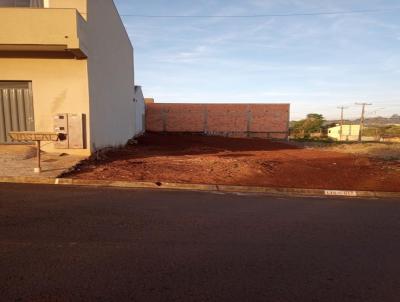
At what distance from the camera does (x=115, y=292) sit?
9.88ft

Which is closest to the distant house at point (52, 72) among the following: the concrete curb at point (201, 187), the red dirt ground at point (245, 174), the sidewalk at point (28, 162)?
the sidewalk at point (28, 162)

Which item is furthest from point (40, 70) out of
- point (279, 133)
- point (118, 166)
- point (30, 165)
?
point (279, 133)

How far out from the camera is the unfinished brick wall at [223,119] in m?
35.1

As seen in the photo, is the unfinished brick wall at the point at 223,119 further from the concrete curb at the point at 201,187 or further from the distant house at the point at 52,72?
the concrete curb at the point at 201,187

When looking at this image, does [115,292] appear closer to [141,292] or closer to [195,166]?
[141,292]

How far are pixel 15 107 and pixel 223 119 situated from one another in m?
26.0

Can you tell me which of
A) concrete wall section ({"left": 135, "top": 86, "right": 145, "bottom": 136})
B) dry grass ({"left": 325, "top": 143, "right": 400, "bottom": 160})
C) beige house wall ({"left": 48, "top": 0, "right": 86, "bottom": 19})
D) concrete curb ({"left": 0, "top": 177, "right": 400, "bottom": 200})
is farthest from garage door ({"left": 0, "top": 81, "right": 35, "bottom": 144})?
dry grass ({"left": 325, "top": 143, "right": 400, "bottom": 160})

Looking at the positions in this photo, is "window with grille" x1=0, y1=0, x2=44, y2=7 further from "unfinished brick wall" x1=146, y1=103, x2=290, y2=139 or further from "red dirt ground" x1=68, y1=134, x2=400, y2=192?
"unfinished brick wall" x1=146, y1=103, x2=290, y2=139

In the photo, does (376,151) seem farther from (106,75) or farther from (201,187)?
(106,75)

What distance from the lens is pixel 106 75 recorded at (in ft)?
47.5

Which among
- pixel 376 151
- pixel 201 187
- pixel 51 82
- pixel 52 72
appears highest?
pixel 52 72

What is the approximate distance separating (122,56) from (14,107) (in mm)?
9081

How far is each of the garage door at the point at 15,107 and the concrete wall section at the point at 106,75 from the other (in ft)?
7.34

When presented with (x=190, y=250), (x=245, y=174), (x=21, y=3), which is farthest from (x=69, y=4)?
(x=190, y=250)
